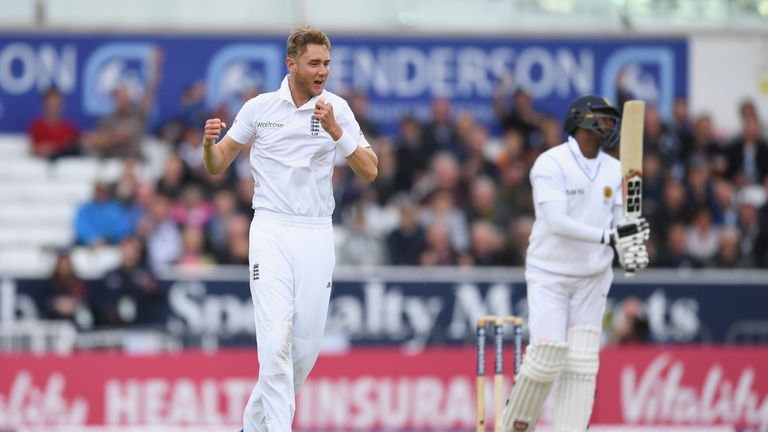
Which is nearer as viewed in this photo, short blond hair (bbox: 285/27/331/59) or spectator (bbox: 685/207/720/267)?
short blond hair (bbox: 285/27/331/59)

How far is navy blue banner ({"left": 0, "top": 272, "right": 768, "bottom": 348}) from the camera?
49.8 ft

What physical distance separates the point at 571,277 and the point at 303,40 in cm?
241

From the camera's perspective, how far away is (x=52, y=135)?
57.4 feet

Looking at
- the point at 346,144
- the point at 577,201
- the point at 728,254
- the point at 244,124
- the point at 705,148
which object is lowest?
the point at 728,254

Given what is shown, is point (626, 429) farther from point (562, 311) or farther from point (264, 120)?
point (264, 120)

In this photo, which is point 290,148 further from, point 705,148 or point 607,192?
point 705,148

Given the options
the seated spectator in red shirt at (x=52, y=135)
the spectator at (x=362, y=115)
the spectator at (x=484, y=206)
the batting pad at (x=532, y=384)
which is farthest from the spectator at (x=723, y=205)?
the batting pad at (x=532, y=384)

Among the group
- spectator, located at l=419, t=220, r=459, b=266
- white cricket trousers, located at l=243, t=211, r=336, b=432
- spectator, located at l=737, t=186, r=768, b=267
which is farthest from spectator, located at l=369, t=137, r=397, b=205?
white cricket trousers, located at l=243, t=211, r=336, b=432

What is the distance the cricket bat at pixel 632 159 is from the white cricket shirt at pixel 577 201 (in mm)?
237

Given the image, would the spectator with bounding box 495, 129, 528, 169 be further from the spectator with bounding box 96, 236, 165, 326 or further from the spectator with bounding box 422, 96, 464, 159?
the spectator with bounding box 96, 236, 165, 326

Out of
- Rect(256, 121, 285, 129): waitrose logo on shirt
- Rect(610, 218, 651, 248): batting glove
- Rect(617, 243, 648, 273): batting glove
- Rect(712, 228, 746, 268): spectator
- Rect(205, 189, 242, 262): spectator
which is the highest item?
Rect(256, 121, 285, 129): waitrose logo on shirt

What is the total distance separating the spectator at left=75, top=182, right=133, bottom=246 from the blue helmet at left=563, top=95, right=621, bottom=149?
7344mm

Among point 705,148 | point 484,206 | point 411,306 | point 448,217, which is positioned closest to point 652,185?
point 705,148

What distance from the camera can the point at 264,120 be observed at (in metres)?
8.51
